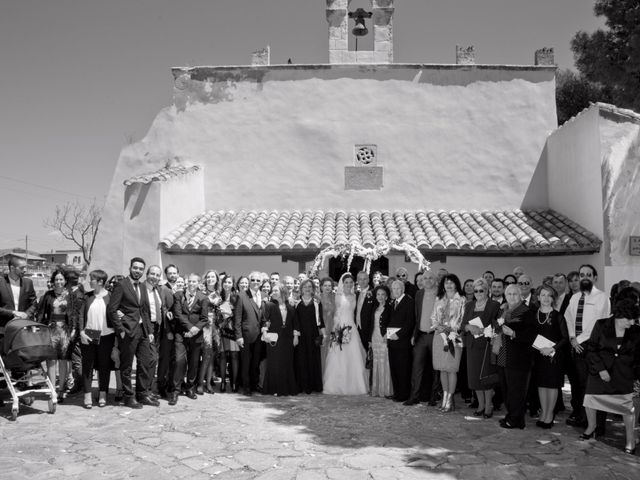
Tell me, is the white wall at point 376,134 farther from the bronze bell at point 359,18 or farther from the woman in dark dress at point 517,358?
the woman in dark dress at point 517,358

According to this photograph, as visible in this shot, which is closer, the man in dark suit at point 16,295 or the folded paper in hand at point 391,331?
the man in dark suit at point 16,295

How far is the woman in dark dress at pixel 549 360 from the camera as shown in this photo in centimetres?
645

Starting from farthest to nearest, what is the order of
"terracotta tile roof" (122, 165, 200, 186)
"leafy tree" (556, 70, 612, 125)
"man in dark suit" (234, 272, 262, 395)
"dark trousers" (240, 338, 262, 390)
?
"leafy tree" (556, 70, 612, 125)
"terracotta tile roof" (122, 165, 200, 186)
"dark trousers" (240, 338, 262, 390)
"man in dark suit" (234, 272, 262, 395)

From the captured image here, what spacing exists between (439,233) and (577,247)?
2744 millimetres

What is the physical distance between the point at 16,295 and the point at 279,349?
156 inches

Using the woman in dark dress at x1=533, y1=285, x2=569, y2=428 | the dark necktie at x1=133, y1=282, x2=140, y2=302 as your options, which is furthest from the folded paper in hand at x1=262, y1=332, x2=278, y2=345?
the woman in dark dress at x1=533, y1=285, x2=569, y2=428

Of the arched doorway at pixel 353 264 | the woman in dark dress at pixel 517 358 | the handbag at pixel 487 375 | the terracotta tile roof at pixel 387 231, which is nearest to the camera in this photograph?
the woman in dark dress at pixel 517 358

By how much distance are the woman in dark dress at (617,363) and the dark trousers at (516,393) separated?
27.4 inches

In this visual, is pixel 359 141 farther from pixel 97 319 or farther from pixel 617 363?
pixel 617 363

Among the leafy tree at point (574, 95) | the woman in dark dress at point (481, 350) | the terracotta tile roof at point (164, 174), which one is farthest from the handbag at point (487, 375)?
the leafy tree at point (574, 95)

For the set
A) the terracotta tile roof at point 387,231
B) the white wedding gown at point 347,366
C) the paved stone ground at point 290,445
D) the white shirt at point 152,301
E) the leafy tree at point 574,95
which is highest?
the leafy tree at point 574,95

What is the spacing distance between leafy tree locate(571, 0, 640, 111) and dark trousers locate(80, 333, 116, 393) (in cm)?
1147

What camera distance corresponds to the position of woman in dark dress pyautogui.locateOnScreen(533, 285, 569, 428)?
21.2 ft

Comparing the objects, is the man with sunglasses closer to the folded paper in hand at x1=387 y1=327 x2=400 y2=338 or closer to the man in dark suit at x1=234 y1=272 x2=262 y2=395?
the folded paper in hand at x1=387 y1=327 x2=400 y2=338
